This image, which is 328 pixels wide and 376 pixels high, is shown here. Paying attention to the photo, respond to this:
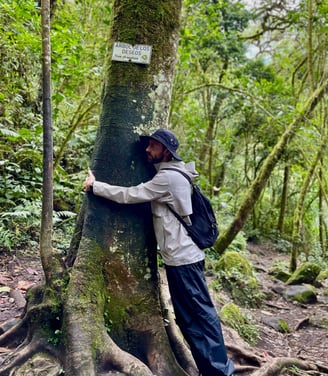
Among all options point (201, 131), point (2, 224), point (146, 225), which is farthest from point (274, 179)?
point (146, 225)

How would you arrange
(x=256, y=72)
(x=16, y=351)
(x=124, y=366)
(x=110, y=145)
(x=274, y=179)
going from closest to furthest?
(x=124, y=366) < (x=16, y=351) < (x=110, y=145) < (x=256, y=72) < (x=274, y=179)

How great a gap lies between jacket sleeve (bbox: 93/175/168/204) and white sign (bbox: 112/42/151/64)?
1.10 meters

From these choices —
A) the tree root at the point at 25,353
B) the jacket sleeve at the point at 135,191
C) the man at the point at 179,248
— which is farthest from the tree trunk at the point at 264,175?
the tree root at the point at 25,353

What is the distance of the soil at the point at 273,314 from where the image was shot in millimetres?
4629

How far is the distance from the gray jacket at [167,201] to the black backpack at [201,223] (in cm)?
5

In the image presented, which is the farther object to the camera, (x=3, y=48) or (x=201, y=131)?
(x=201, y=131)

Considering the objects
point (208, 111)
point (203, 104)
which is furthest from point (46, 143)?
point (203, 104)

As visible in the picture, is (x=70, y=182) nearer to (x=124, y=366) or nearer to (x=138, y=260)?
(x=138, y=260)

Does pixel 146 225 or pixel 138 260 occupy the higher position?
pixel 146 225

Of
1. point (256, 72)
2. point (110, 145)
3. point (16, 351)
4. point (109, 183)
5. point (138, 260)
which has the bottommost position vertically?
point (16, 351)

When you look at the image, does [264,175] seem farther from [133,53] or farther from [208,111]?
[133,53]

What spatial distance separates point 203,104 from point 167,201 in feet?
41.7

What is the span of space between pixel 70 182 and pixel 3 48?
2.87 metres

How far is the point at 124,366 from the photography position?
2.93 metres
